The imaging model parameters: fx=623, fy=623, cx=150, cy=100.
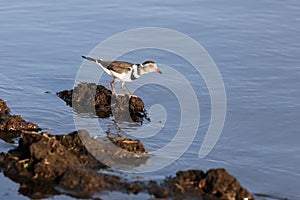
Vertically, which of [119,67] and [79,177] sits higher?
[119,67]

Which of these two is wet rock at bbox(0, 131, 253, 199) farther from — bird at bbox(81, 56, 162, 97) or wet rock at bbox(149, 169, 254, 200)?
bird at bbox(81, 56, 162, 97)

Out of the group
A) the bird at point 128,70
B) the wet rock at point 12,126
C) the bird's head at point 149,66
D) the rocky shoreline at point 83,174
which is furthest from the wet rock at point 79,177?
the bird's head at point 149,66

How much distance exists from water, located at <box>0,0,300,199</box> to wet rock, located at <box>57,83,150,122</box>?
263mm

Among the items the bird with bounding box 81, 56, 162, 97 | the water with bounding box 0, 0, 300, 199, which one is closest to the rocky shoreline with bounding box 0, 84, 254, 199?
the water with bounding box 0, 0, 300, 199

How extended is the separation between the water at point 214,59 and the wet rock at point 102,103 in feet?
0.86

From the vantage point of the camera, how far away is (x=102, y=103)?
1196cm

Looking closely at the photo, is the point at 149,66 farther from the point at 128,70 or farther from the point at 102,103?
the point at 102,103

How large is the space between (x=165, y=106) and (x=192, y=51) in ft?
9.50

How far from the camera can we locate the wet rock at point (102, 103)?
11.6 metres

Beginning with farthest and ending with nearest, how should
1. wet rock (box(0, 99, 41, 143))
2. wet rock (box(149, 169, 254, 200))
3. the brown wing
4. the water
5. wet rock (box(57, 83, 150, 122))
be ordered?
the brown wing < wet rock (box(57, 83, 150, 122)) < wet rock (box(0, 99, 41, 143)) < the water < wet rock (box(149, 169, 254, 200))

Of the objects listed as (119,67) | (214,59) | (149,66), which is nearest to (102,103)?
(119,67)

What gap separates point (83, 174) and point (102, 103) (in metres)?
3.85

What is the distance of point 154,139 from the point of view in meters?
10.4

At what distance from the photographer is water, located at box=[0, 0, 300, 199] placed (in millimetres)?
9742
